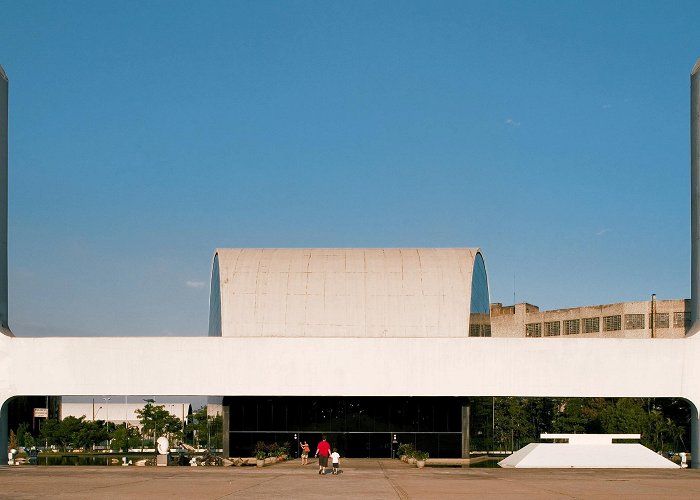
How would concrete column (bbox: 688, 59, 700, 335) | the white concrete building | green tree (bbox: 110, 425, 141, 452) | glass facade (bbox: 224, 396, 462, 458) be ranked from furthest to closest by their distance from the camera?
green tree (bbox: 110, 425, 141, 452) → glass facade (bbox: 224, 396, 462, 458) → concrete column (bbox: 688, 59, 700, 335) → the white concrete building

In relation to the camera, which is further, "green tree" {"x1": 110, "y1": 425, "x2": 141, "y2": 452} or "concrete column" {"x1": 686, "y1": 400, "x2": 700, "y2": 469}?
"green tree" {"x1": 110, "y1": 425, "x2": 141, "y2": 452}

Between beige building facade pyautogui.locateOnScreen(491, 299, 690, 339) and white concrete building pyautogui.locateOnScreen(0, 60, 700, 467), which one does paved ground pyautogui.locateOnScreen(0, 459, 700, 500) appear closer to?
white concrete building pyautogui.locateOnScreen(0, 60, 700, 467)

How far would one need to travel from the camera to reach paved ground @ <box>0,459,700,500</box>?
26781 millimetres

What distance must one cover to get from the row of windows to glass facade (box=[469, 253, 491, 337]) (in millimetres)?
53888

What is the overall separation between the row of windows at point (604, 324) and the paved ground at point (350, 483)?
2670 inches

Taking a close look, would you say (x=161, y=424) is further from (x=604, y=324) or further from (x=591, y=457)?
(x=591, y=457)

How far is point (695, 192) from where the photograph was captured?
49.0 metres

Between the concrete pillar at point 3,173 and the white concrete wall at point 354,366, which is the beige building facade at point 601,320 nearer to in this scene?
the white concrete wall at point 354,366

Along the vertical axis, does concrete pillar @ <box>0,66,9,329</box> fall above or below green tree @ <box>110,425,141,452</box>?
above

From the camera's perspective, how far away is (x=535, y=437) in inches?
3078

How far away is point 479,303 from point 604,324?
62336 millimetres

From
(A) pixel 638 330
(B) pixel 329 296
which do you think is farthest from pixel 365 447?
(A) pixel 638 330

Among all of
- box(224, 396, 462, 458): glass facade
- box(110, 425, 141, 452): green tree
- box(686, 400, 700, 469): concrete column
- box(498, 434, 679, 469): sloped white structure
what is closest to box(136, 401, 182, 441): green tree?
box(110, 425, 141, 452): green tree

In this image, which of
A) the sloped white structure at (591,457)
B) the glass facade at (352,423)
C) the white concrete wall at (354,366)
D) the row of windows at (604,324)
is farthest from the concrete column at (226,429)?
the row of windows at (604,324)
